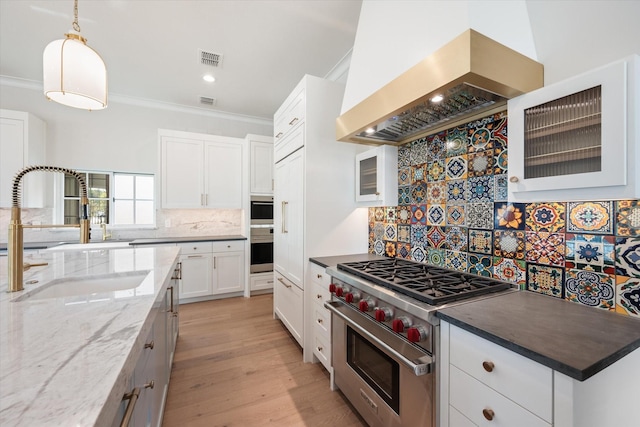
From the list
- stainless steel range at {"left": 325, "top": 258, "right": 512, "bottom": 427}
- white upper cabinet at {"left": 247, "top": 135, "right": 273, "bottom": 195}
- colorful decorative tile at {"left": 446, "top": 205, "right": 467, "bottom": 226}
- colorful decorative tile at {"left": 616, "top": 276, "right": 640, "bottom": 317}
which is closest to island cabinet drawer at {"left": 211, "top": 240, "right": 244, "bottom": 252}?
white upper cabinet at {"left": 247, "top": 135, "right": 273, "bottom": 195}

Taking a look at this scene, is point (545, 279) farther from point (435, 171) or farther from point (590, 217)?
point (435, 171)

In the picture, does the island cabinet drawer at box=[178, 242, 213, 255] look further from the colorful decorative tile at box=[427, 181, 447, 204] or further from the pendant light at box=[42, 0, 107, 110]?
the colorful decorative tile at box=[427, 181, 447, 204]

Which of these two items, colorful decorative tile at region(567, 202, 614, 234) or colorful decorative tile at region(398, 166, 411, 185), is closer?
colorful decorative tile at region(567, 202, 614, 234)

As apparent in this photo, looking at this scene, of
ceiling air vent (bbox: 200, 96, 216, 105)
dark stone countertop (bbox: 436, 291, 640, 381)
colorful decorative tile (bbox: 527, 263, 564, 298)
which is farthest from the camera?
ceiling air vent (bbox: 200, 96, 216, 105)

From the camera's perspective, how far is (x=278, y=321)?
313cm

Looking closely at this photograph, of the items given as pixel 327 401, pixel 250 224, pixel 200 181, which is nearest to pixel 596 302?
pixel 327 401

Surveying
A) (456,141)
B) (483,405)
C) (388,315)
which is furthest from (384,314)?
(456,141)

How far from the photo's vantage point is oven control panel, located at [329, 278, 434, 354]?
45.8 inches

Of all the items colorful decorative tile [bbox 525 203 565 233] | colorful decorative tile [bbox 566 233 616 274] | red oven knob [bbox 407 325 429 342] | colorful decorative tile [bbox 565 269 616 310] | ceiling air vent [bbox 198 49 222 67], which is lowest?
red oven knob [bbox 407 325 429 342]

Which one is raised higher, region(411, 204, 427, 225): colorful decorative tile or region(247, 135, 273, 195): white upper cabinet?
region(247, 135, 273, 195): white upper cabinet

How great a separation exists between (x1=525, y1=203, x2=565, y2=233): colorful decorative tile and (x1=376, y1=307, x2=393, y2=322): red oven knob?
2.72 feet

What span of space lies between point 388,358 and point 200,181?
11.8ft

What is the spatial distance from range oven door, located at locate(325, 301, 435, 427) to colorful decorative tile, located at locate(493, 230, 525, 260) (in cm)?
76

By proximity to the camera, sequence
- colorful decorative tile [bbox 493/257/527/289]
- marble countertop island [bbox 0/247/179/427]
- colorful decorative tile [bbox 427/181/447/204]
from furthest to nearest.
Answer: colorful decorative tile [bbox 427/181/447/204] < colorful decorative tile [bbox 493/257/527/289] < marble countertop island [bbox 0/247/179/427]
